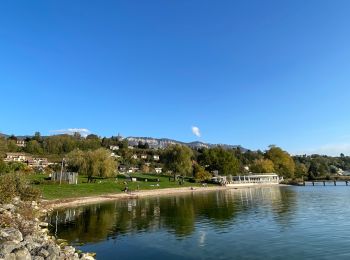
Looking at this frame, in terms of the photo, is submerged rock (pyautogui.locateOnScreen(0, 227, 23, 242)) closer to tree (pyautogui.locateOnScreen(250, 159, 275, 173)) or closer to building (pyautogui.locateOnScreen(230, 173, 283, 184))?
building (pyautogui.locateOnScreen(230, 173, 283, 184))

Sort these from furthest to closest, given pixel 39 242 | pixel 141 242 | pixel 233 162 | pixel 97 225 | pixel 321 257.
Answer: pixel 233 162
pixel 97 225
pixel 141 242
pixel 321 257
pixel 39 242

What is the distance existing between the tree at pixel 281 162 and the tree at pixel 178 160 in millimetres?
67319

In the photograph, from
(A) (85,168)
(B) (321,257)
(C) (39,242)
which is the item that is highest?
(A) (85,168)

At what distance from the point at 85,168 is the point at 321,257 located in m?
78.2

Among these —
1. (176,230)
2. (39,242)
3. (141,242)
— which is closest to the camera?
(39,242)

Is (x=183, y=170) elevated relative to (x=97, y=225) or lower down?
elevated

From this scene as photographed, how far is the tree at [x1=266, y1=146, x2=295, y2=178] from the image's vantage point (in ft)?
598

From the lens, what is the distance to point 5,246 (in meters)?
18.2

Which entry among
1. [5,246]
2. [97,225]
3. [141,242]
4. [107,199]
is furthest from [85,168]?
[5,246]

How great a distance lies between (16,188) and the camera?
153ft

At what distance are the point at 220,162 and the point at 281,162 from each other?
4044 cm

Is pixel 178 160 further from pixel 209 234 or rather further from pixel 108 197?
pixel 209 234

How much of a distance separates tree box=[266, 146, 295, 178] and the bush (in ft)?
486

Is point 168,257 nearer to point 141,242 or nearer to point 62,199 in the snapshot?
point 141,242
